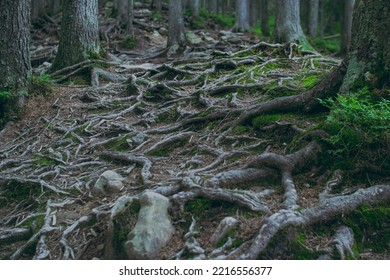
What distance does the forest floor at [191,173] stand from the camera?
14.4 ft

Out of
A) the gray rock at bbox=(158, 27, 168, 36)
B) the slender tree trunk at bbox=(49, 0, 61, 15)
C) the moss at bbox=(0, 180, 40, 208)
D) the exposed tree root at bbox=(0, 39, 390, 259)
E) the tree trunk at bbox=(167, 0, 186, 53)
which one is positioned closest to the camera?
the exposed tree root at bbox=(0, 39, 390, 259)

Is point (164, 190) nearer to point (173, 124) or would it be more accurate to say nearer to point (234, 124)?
point (234, 124)

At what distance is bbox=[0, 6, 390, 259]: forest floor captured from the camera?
440cm

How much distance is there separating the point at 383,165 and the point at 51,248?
3461 mm

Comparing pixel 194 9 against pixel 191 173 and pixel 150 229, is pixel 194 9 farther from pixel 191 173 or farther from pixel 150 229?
pixel 150 229

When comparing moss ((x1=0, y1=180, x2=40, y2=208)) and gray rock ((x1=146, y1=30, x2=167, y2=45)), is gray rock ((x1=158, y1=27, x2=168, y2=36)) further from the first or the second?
moss ((x1=0, y1=180, x2=40, y2=208))

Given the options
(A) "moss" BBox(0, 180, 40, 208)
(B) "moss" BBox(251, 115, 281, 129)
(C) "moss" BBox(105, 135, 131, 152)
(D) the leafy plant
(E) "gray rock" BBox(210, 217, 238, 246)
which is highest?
(D) the leafy plant

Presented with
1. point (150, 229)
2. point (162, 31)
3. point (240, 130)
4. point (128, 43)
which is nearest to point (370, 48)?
point (240, 130)

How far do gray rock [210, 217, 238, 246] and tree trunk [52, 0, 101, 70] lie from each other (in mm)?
8254

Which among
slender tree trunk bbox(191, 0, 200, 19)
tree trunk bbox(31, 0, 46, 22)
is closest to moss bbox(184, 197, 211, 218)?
slender tree trunk bbox(191, 0, 200, 19)

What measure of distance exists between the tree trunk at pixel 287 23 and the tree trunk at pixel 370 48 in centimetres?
702

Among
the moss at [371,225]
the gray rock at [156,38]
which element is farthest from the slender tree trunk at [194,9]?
the moss at [371,225]

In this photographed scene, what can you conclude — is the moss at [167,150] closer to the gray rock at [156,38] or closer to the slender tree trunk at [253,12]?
the gray rock at [156,38]
